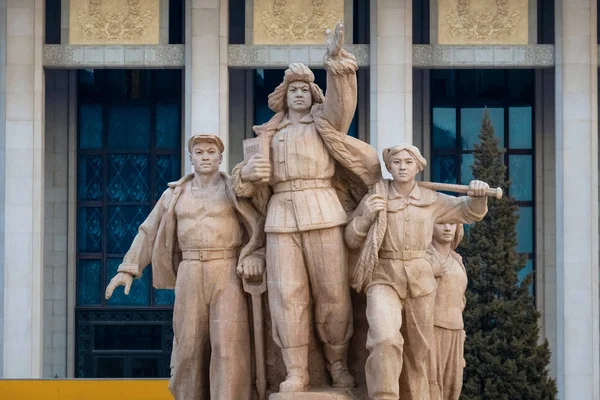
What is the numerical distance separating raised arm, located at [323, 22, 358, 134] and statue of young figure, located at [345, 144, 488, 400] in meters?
0.59

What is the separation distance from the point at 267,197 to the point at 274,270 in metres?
0.86

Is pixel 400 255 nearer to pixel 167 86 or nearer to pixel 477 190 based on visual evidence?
pixel 477 190

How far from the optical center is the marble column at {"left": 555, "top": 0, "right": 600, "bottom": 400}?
46.3 meters

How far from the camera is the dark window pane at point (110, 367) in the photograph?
51406 mm

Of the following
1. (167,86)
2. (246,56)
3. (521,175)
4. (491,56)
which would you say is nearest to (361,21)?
(246,56)

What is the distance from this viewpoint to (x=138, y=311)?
2048 inches

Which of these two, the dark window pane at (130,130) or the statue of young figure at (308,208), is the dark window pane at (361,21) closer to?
the dark window pane at (130,130)

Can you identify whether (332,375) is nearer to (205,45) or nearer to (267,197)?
(267,197)

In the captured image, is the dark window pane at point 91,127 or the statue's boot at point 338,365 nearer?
the statue's boot at point 338,365

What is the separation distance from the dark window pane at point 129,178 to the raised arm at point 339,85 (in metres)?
33.0

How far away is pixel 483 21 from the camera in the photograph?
4741 centimetres

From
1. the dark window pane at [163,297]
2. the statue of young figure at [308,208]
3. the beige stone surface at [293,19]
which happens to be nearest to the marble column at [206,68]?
the beige stone surface at [293,19]

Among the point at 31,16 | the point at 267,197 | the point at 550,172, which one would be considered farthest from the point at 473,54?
the point at 267,197

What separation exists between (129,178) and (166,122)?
1823 millimetres
